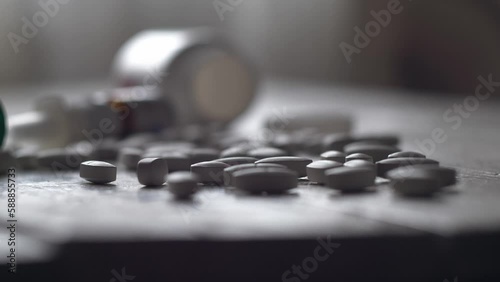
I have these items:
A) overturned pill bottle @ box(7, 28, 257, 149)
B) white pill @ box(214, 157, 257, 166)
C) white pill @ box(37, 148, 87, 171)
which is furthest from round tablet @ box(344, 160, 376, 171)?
overturned pill bottle @ box(7, 28, 257, 149)

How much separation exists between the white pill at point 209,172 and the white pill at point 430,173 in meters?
0.21

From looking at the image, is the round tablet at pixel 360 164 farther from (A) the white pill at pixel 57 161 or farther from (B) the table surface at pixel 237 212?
(A) the white pill at pixel 57 161

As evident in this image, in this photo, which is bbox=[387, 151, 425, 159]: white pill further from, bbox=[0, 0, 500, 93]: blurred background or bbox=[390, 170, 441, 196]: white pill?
bbox=[0, 0, 500, 93]: blurred background

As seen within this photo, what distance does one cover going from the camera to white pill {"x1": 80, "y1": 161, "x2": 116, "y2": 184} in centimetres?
83

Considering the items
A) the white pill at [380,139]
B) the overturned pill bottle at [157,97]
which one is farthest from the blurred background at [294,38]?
the white pill at [380,139]

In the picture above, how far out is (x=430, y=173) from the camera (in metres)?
0.72

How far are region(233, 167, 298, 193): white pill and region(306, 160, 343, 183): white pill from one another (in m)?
0.06

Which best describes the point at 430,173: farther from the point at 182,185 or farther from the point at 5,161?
the point at 5,161

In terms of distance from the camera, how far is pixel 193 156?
911mm

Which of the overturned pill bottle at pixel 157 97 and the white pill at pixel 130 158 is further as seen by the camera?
the overturned pill bottle at pixel 157 97

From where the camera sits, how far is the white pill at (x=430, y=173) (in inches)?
27.8

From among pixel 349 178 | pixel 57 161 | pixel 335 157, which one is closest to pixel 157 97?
pixel 57 161

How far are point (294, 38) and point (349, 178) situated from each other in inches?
113

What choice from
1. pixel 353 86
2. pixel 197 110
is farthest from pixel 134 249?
pixel 353 86
